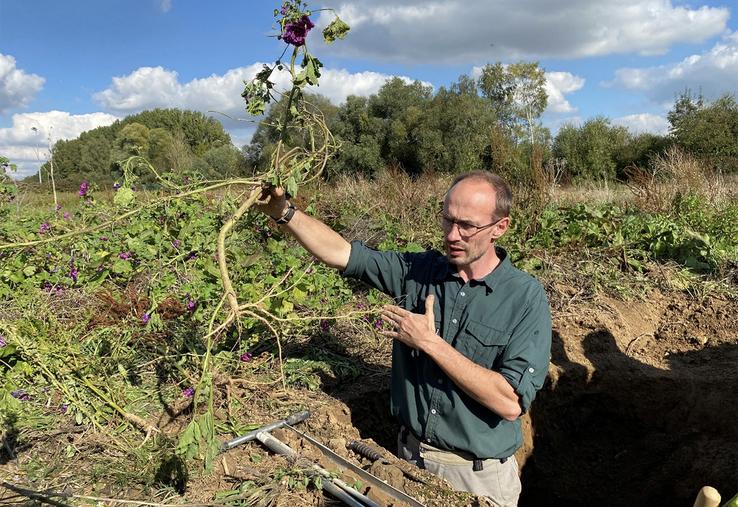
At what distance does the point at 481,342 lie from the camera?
8.06 feet

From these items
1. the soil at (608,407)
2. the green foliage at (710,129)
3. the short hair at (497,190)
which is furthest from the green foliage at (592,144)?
the short hair at (497,190)

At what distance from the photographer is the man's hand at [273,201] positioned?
7.92 ft

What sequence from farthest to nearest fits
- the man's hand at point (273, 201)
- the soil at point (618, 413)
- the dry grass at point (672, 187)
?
1. the dry grass at point (672, 187)
2. the soil at point (618, 413)
3. the man's hand at point (273, 201)

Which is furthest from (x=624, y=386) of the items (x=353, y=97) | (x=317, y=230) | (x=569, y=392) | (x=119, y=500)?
(x=353, y=97)

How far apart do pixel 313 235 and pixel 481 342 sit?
1.00m

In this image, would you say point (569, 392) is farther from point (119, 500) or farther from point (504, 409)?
point (119, 500)

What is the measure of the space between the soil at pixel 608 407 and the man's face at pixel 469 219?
45.1 inches

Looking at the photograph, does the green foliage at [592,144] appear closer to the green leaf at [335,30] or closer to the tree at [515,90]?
the tree at [515,90]

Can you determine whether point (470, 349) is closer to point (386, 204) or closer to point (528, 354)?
point (528, 354)

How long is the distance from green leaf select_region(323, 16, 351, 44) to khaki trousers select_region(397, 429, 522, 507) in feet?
6.23

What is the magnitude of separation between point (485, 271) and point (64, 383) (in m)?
2.29

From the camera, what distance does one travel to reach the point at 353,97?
967 inches

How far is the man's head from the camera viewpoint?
2.47 metres

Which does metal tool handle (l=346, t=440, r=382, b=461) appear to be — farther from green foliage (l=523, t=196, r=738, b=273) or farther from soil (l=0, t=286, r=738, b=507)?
green foliage (l=523, t=196, r=738, b=273)
